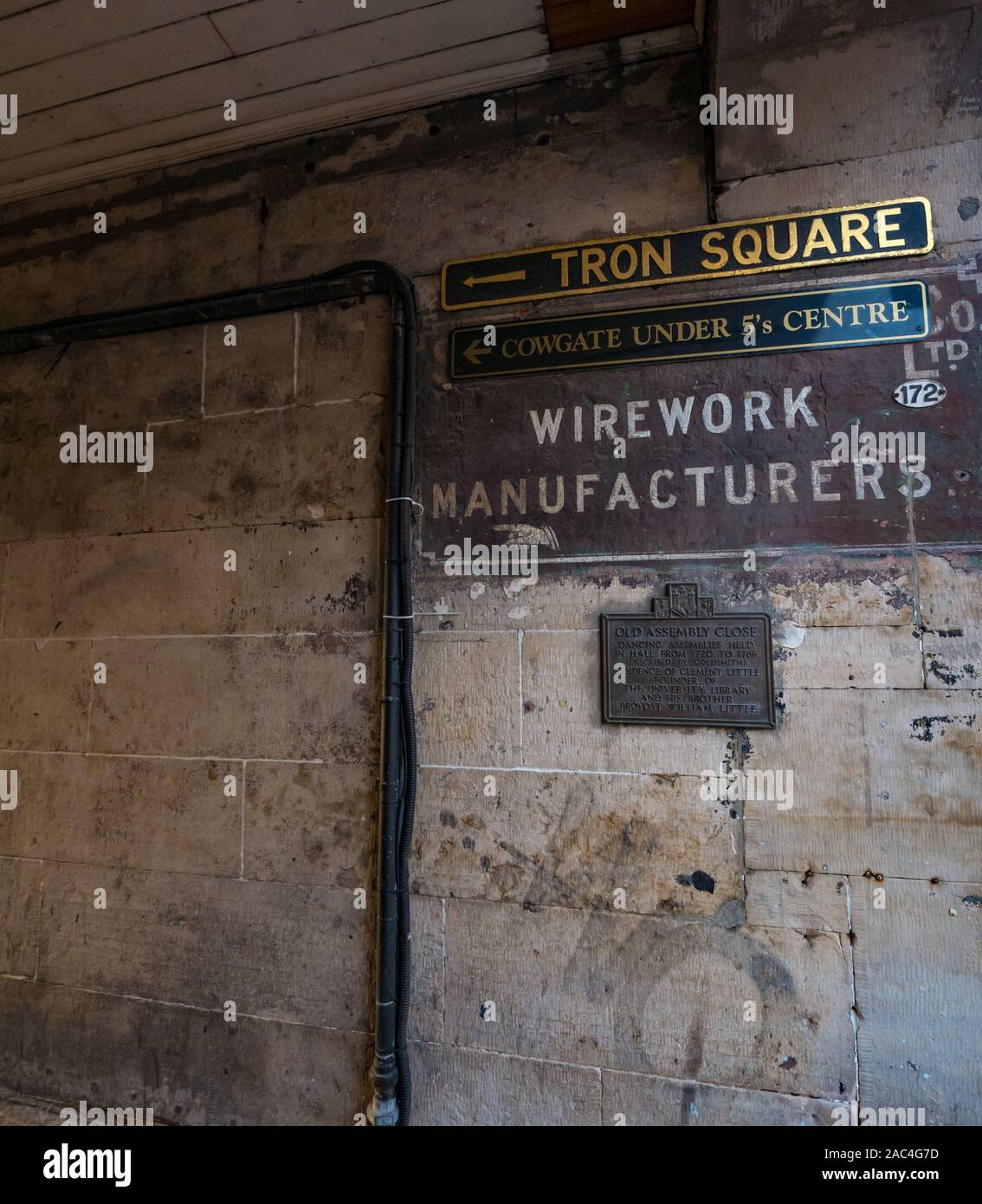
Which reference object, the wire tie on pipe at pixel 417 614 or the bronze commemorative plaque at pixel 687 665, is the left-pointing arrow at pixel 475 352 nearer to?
the wire tie on pipe at pixel 417 614

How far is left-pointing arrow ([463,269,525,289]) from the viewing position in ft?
7.38

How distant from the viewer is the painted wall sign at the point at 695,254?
197 cm

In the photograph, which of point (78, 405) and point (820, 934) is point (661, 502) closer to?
point (820, 934)

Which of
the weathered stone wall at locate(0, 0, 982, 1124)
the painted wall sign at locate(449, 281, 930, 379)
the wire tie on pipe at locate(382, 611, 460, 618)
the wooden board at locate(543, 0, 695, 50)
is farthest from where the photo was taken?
the wire tie on pipe at locate(382, 611, 460, 618)

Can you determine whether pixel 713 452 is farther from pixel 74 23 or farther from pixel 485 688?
pixel 74 23

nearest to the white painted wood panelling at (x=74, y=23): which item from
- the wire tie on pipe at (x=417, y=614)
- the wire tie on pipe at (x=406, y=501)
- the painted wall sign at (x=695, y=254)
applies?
the painted wall sign at (x=695, y=254)

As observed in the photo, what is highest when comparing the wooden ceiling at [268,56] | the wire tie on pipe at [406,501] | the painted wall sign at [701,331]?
the wooden ceiling at [268,56]

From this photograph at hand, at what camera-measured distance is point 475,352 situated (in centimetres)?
228

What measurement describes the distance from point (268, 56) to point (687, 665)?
246 cm

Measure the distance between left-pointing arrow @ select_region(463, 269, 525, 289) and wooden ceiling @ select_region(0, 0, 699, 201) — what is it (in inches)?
27.4

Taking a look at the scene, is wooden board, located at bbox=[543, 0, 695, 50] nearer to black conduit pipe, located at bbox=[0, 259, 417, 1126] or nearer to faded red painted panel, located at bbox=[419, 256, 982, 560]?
black conduit pipe, located at bbox=[0, 259, 417, 1126]

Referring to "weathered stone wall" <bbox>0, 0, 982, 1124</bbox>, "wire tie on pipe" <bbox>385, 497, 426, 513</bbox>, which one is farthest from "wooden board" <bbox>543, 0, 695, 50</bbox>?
"wire tie on pipe" <bbox>385, 497, 426, 513</bbox>

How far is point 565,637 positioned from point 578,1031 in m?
1.15

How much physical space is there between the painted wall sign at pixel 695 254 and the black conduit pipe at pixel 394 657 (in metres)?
0.28
